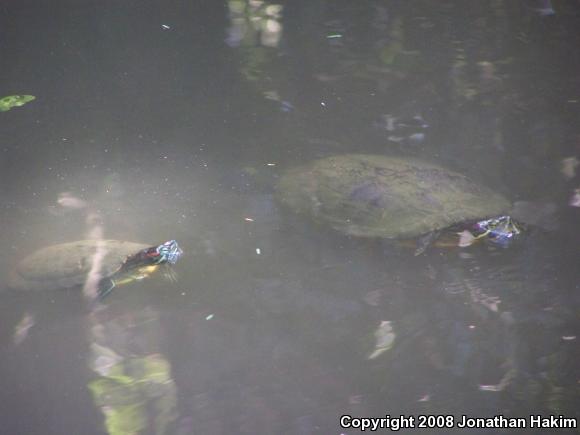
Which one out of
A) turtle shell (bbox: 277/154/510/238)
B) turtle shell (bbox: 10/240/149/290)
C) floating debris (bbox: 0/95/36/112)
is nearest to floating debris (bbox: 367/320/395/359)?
turtle shell (bbox: 277/154/510/238)

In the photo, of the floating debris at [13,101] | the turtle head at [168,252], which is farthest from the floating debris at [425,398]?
the floating debris at [13,101]

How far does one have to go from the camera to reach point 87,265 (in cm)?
252

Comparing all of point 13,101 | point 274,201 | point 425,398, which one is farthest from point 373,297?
point 13,101

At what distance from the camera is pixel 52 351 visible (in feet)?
7.06

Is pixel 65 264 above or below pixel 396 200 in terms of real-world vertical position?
below

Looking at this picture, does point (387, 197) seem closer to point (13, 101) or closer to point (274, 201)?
point (274, 201)

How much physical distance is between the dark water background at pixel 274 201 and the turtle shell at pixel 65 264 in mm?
89

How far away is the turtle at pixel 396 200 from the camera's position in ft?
8.66

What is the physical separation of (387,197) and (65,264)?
1765 millimetres

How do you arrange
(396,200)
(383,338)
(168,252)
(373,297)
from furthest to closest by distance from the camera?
(396,200), (168,252), (373,297), (383,338)

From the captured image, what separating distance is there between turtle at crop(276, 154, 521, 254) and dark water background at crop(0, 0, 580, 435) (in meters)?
0.11

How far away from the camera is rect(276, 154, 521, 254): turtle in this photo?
8.66 ft

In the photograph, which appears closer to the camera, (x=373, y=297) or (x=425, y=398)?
(x=425, y=398)

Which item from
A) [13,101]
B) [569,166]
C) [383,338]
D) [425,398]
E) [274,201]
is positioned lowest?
[425,398]
